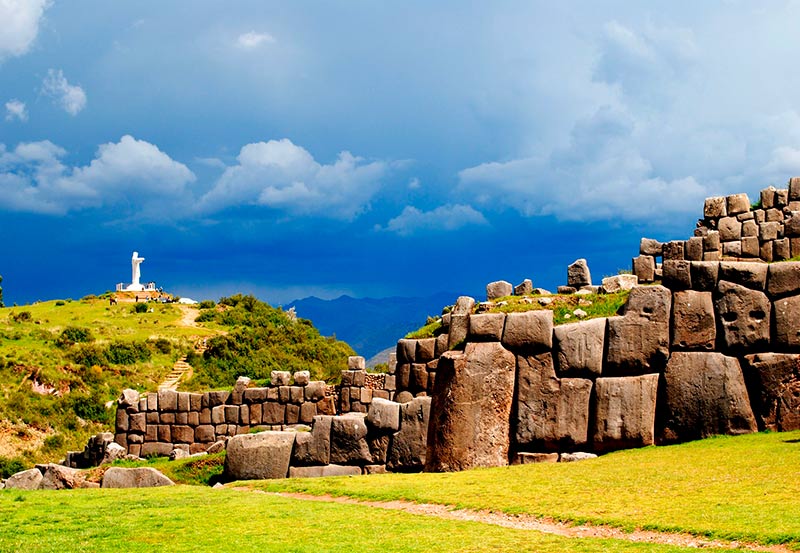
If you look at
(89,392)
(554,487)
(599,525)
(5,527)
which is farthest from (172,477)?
(89,392)

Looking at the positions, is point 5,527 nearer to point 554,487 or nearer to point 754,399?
point 554,487

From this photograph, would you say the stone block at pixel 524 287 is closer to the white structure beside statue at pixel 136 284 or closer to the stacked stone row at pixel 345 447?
the stacked stone row at pixel 345 447

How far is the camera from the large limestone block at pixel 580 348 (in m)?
18.7

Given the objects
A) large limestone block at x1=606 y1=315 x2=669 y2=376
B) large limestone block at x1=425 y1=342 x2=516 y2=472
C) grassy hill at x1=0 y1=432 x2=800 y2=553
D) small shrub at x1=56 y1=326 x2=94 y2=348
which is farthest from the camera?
small shrub at x1=56 y1=326 x2=94 y2=348

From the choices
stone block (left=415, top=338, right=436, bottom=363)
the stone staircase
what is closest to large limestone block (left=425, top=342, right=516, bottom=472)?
stone block (left=415, top=338, right=436, bottom=363)

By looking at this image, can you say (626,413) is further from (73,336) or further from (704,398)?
(73,336)

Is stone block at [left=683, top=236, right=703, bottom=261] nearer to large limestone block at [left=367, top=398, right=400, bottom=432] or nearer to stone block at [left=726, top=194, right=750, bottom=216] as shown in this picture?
stone block at [left=726, top=194, right=750, bottom=216]

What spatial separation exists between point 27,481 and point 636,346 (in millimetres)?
16080

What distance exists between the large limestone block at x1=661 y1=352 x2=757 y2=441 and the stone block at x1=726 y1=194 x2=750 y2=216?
1867 centimetres

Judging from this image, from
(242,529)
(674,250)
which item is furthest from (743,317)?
(674,250)

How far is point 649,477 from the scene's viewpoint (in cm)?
1443

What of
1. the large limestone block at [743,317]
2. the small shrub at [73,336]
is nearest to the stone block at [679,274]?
the large limestone block at [743,317]

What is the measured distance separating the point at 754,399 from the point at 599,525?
739 centimetres

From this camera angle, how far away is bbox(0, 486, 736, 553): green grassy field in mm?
11250
